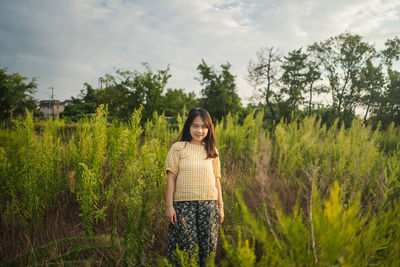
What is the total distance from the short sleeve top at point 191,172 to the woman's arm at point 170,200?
3 centimetres

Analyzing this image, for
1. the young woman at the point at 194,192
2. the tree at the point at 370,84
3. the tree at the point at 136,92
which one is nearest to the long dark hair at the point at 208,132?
the young woman at the point at 194,192

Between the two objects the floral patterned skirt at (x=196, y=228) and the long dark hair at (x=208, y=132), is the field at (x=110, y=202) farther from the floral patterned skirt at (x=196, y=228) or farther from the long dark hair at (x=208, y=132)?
the long dark hair at (x=208, y=132)

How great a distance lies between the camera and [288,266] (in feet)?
2.95

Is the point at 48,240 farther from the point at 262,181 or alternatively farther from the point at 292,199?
the point at 292,199

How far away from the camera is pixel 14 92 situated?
2162cm

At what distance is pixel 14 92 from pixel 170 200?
86.6 ft

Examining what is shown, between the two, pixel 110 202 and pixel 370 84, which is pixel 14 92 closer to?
pixel 110 202

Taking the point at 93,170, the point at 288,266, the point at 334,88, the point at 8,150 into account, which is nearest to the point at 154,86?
the point at 8,150

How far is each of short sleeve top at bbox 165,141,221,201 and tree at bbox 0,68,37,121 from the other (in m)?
20.5

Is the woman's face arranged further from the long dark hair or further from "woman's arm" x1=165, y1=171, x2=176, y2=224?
"woman's arm" x1=165, y1=171, x2=176, y2=224

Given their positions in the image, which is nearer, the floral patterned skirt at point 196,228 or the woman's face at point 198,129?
the floral patterned skirt at point 196,228

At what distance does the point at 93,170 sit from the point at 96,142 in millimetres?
284

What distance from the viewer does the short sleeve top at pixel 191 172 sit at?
2.01 meters

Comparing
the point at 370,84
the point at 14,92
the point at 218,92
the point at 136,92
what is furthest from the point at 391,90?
the point at 14,92
